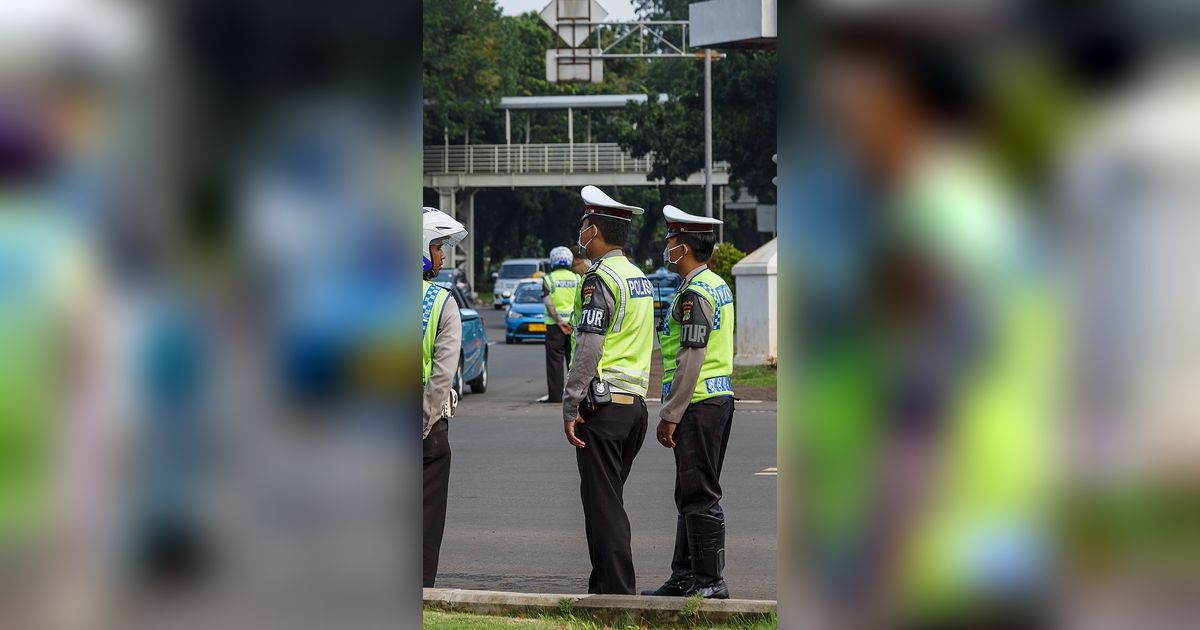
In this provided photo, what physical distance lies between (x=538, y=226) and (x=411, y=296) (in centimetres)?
7690

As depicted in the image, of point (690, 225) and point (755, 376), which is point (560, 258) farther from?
point (690, 225)

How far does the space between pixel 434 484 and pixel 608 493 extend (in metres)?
0.93

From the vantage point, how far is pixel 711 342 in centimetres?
734

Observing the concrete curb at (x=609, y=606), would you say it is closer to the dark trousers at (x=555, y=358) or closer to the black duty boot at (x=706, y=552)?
the black duty boot at (x=706, y=552)

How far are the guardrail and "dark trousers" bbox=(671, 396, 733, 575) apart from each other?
56.8m

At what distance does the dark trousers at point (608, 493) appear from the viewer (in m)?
7.15

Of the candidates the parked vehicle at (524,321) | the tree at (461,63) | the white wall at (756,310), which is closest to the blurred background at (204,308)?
the white wall at (756,310)

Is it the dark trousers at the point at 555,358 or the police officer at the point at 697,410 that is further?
the dark trousers at the point at 555,358

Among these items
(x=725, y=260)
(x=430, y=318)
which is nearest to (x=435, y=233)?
(x=430, y=318)

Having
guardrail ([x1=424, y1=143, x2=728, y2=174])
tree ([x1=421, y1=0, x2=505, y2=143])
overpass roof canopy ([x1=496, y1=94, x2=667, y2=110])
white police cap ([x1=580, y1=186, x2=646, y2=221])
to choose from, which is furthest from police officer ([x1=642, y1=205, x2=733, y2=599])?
guardrail ([x1=424, y1=143, x2=728, y2=174])

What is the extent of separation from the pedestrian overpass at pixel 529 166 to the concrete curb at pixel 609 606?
185 ft

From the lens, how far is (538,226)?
79688 millimetres

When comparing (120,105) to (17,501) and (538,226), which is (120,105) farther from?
(538,226)

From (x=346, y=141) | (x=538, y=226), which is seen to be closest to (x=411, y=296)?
(x=346, y=141)
